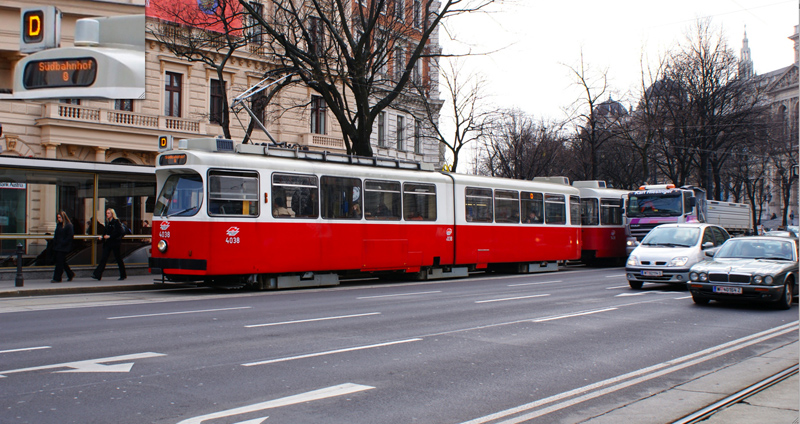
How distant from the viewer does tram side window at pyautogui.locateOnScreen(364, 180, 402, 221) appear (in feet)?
62.7

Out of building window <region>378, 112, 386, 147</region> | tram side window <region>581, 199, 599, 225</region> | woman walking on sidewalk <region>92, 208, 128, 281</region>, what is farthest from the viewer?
building window <region>378, 112, 386, 147</region>

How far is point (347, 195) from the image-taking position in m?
18.6

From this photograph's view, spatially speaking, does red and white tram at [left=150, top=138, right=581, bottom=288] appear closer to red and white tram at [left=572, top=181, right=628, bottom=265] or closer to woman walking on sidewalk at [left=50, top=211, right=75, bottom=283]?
woman walking on sidewalk at [left=50, top=211, right=75, bottom=283]

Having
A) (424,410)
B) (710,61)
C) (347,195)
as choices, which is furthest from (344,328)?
(710,61)

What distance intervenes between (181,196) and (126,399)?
10.6 metres

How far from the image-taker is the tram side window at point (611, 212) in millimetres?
29931

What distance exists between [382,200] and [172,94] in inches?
787

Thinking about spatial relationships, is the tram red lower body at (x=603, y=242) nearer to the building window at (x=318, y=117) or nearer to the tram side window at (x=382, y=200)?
the tram side window at (x=382, y=200)

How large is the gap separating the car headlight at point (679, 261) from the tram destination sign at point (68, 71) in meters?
14.3

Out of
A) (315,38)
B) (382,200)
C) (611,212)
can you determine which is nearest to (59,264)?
(382,200)

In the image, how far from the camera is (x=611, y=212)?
Answer: 1192 inches

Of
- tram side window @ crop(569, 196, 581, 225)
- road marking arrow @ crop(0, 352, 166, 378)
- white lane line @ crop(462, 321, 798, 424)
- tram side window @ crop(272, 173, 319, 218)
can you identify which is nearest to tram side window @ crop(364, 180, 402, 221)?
tram side window @ crop(272, 173, 319, 218)

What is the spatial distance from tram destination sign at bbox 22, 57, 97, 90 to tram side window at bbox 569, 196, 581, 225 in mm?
17607

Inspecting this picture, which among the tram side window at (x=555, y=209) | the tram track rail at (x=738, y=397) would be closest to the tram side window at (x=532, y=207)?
the tram side window at (x=555, y=209)
